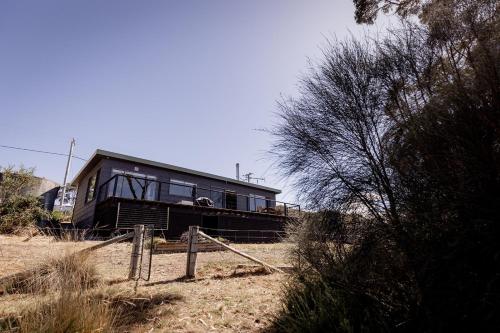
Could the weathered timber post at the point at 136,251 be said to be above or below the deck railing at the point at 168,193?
below

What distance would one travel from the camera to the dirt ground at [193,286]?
4.50 meters

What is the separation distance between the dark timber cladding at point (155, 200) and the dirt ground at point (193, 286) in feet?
15.9

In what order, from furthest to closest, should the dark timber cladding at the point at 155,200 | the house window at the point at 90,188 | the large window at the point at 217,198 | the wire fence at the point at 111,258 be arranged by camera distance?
the large window at the point at 217,198 < the house window at the point at 90,188 < the dark timber cladding at the point at 155,200 < the wire fence at the point at 111,258

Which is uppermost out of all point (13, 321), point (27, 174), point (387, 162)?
point (27, 174)

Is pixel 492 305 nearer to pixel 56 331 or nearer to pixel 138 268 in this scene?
pixel 56 331

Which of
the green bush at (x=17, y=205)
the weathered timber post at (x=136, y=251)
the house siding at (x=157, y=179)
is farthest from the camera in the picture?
the house siding at (x=157, y=179)

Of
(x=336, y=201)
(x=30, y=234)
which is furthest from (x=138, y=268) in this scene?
(x=30, y=234)

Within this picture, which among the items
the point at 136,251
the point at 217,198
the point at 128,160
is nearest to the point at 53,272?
the point at 136,251

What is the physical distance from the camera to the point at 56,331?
3115mm

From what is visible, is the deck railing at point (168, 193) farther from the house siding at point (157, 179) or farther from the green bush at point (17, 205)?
the green bush at point (17, 205)

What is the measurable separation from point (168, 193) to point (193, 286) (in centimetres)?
1309

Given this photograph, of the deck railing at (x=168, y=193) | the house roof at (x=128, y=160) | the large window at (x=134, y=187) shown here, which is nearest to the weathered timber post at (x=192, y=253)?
the deck railing at (x=168, y=193)

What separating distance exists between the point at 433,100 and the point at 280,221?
1841cm

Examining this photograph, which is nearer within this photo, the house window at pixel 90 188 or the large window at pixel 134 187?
the large window at pixel 134 187
